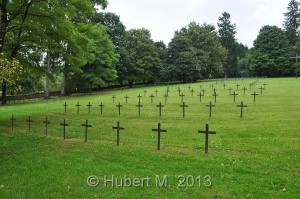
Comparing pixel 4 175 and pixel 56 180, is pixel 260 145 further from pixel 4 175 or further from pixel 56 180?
pixel 4 175

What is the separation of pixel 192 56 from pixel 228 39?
3492 cm

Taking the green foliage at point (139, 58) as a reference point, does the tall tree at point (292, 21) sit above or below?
above

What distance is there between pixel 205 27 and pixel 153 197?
7910cm

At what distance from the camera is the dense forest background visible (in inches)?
742

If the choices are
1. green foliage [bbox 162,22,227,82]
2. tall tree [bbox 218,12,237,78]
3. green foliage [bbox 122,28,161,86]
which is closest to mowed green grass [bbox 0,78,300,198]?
green foliage [bbox 122,28,161,86]

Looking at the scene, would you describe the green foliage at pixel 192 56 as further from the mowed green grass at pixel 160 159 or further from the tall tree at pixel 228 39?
the mowed green grass at pixel 160 159

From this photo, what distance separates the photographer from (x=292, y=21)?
9019 cm

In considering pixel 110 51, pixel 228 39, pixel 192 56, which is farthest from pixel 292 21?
pixel 110 51

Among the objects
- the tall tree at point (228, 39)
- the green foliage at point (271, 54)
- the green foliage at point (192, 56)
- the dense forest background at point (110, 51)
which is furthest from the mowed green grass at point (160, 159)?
the tall tree at point (228, 39)

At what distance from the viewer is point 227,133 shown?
15891 millimetres

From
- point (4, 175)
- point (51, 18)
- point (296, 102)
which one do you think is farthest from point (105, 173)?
point (296, 102)

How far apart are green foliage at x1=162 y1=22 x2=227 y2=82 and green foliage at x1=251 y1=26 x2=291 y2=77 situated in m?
9.54

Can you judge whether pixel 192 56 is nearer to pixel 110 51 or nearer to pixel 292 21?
pixel 110 51

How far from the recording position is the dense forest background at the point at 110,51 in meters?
18.9
